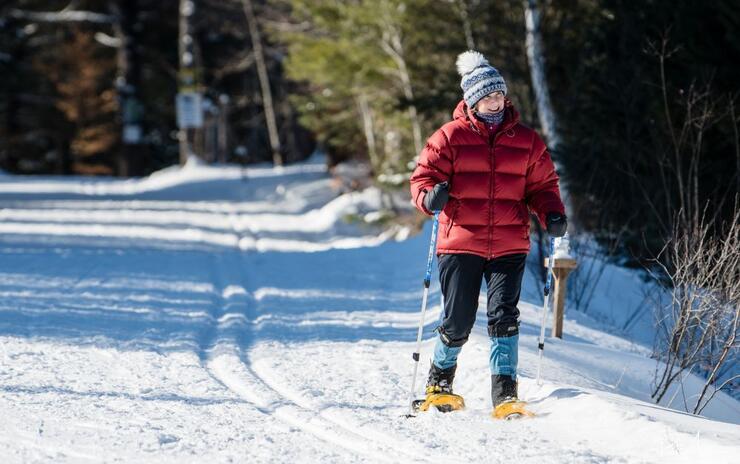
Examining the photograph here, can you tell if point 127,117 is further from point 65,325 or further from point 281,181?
point 65,325

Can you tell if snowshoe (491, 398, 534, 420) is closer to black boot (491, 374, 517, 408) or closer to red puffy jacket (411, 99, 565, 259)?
black boot (491, 374, 517, 408)

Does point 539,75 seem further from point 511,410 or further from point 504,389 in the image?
point 511,410

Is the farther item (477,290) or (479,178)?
(477,290)

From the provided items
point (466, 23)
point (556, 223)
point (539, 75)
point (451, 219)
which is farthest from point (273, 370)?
point (466, 23)

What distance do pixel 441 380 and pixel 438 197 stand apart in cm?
115

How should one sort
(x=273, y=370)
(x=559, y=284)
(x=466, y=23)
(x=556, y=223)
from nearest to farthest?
(x=556, y=223)
(x=273, y=370)
(x=559, y=284)
(x=466, y=23)

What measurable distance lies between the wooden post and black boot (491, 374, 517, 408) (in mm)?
1706

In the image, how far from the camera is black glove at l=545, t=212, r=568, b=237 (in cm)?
516

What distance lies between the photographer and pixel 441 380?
536 centimetres

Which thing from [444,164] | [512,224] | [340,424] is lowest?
[340,424]

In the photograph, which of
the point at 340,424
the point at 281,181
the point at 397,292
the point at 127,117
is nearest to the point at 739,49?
the point at 397,292

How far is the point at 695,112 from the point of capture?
954 cm

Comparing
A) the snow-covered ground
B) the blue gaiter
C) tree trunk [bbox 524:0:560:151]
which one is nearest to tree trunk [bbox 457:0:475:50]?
tree trunk [bbox 524:0:560:151]

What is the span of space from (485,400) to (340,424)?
45.2 inches
